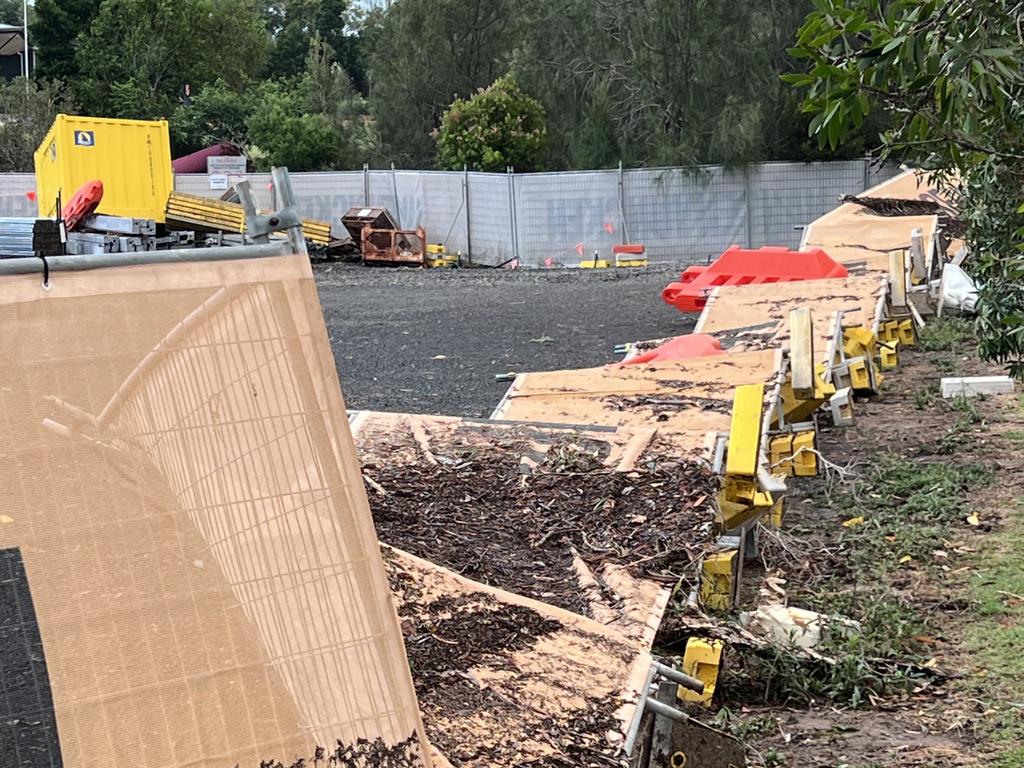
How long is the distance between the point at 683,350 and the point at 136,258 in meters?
7.14

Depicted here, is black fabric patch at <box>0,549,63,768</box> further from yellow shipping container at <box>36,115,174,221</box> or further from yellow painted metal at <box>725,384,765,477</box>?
yellow shipping container at <box>36,115,174,221</box>

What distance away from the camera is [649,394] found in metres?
7.65

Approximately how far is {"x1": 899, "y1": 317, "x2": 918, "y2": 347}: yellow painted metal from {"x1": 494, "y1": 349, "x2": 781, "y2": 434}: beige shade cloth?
16.1 ft

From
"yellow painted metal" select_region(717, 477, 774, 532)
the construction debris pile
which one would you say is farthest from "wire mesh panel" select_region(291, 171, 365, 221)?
the construction debris pile

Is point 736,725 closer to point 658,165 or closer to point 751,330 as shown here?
point 751,330

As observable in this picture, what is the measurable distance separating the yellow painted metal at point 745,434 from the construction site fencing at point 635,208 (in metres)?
19.9

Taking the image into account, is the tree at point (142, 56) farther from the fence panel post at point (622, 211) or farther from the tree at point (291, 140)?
the fence panel post at point (622, 211)

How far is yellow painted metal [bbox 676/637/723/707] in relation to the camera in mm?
4860

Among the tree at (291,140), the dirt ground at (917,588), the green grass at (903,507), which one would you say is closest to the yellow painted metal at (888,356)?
the dirt ground at (917,588)

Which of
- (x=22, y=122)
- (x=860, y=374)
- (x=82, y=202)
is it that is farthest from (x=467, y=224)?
(x=860, y=374)

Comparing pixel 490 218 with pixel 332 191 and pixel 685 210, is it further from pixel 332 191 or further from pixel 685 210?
pixel 685 210

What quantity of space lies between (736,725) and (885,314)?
8170 millimetres

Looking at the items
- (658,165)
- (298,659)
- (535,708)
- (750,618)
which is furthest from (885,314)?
(658,165)

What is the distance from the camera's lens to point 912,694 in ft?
17.6
